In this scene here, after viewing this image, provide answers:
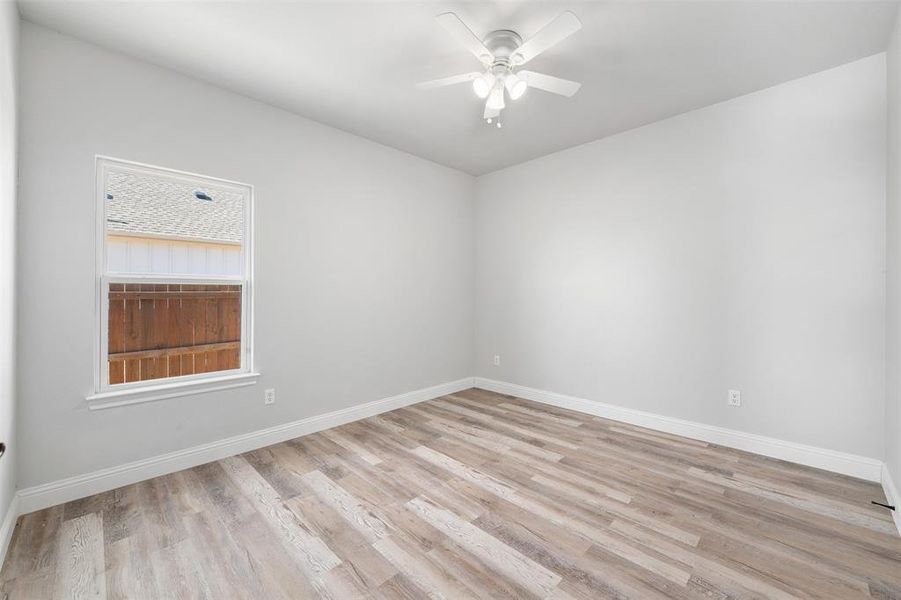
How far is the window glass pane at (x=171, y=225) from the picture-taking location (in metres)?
2.47

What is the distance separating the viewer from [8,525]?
1894mm

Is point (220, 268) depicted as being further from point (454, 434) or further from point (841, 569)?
point (841, 569)

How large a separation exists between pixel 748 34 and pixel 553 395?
10.8ft

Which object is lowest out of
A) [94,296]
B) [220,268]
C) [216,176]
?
[94,296]

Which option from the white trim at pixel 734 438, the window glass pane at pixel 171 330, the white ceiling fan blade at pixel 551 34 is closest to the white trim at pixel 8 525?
the window glass pane at pixel 171 330

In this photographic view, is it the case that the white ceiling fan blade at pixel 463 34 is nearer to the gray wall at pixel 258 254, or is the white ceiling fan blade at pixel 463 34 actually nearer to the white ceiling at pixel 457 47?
the white ceiling at pixel 457 47

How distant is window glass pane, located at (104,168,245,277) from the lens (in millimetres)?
2467

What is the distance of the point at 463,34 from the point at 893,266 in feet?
9.22

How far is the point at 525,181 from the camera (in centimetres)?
442

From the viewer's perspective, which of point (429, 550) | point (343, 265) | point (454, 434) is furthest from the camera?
point (343, 265)

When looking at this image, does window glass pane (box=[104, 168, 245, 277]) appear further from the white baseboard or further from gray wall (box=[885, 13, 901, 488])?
gray wall (box=[885, 13, 901, 488])

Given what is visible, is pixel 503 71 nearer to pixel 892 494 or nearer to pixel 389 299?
pixel 389 299

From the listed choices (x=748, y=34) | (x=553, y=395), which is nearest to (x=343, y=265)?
(x=553, y=395)

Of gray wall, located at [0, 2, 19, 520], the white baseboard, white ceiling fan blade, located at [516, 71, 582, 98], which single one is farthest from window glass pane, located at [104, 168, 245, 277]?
white ceiling fan blade, located at [516, 71, 582, 98]
